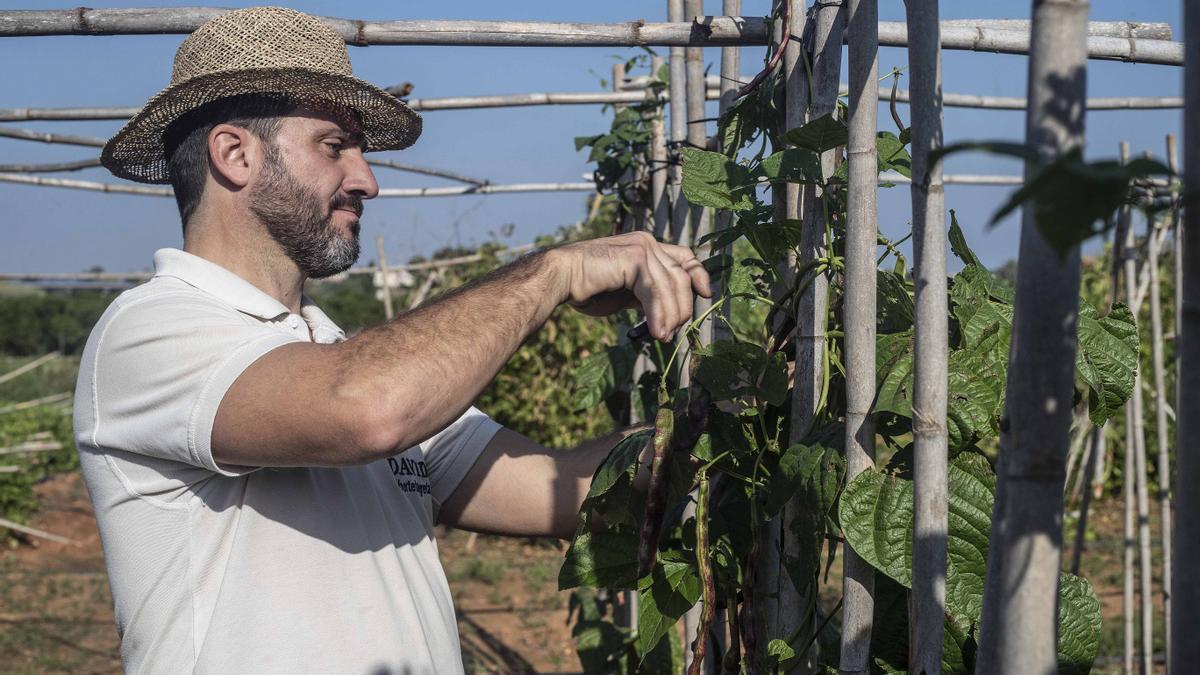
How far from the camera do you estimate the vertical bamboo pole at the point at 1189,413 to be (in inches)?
25.7

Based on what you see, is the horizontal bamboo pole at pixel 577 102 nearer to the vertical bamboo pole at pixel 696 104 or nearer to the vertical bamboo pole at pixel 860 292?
the vertical bamboo pole at pixel 696 104

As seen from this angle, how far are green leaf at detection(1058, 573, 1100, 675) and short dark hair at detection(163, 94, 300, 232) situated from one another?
57.0 inches

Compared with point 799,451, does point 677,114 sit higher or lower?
higher

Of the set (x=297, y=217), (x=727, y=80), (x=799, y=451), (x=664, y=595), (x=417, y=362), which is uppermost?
(x=727, y=80)

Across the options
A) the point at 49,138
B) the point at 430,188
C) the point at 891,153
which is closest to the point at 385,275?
the point at 430,188

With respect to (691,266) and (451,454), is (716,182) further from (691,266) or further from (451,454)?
(451,454)

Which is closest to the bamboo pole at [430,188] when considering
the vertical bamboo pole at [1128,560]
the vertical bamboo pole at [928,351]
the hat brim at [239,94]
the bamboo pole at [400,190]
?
the bamboo pole at [400,190]

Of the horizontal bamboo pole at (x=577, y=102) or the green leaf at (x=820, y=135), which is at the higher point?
the horizontal bamboo pole at (x=577, y=102)

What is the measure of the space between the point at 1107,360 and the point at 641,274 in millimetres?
647

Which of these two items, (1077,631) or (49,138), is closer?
(1077,631)

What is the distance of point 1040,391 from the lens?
715 mm

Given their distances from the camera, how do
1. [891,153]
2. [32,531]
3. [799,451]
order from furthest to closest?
[32,531]
[891,153]
[799,451]

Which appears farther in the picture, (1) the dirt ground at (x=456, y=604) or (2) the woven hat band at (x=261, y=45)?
(1) the dirt ground at (x=456, y=604)

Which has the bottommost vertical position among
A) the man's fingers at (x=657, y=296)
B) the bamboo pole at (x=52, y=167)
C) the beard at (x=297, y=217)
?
the man's fingers at (x=657, y=296)
